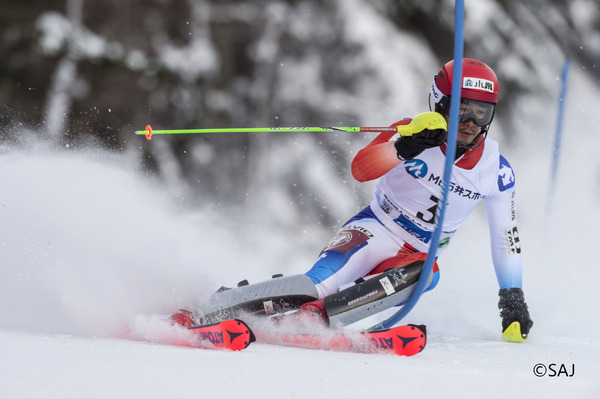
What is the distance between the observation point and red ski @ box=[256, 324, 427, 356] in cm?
260

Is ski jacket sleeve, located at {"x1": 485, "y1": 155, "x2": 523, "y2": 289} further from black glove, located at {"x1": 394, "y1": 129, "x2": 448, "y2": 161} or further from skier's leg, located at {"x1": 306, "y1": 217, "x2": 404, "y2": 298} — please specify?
→ black glove, located at {"x1": 394, "y1": 129, "x2": 448, "y2": 161}

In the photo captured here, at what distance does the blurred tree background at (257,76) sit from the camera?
29.6 feet

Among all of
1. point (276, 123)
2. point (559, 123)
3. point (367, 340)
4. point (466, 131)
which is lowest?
point (367, 340)

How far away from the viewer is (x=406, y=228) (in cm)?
343

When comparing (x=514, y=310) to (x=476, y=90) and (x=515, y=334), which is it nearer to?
(x=515, y=334)

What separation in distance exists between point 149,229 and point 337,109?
5.62 m

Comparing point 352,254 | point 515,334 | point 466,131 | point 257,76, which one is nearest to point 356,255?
point 352,254

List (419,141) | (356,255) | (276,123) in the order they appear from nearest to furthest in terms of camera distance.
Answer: (419,141) → (356,255) → (276,123)

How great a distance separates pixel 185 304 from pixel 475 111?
64.6 inches

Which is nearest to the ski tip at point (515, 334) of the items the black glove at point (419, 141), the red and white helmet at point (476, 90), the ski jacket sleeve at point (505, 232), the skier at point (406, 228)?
the skier at point (406, 228)

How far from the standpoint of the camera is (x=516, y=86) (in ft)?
29.8

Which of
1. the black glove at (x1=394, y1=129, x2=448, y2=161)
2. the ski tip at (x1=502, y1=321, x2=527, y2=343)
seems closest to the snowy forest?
the ski tip at (x1=502, y1=321, x2=527, y2=343)

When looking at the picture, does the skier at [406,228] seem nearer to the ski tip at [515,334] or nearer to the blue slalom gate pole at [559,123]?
the ski tip at [515,334]

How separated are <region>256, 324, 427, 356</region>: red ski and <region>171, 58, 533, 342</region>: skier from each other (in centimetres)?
11
